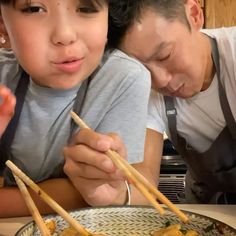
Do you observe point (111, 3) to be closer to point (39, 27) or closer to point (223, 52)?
point (39, 27)

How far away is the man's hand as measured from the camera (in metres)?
0.76

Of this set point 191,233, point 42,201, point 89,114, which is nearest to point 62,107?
point 89,114

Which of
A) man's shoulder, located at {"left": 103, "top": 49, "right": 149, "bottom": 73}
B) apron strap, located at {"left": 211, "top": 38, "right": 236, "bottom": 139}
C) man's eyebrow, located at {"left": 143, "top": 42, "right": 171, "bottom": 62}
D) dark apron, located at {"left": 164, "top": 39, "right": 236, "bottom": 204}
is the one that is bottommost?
dark apron, located at {"left": 164, "top": 39, "right": 236, "bottom": 204}

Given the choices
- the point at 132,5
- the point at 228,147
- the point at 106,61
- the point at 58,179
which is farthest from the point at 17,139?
the point at 228,147

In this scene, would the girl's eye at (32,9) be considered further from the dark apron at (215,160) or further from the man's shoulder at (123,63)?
the dark apron at (215,160)

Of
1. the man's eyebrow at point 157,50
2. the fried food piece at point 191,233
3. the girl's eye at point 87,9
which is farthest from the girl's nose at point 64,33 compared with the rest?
the fried food piece at point 191,233

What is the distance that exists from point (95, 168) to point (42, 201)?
179mm

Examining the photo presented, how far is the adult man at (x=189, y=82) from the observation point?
1.03m

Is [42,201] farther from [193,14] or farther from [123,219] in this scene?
[193,14]

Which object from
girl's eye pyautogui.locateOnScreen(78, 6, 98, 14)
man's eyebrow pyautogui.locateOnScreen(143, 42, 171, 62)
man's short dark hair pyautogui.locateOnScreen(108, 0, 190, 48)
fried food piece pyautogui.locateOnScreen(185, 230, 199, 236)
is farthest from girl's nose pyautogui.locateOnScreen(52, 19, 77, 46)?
fried food piece pyautogui.locateOnScreen(185, 230, 199, 236)

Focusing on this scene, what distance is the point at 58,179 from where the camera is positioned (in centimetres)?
96

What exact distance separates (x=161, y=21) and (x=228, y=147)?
1.15ft

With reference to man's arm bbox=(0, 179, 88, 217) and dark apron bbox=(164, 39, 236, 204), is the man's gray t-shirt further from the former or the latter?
dark apron bbox=(164, 39, 236, 204)

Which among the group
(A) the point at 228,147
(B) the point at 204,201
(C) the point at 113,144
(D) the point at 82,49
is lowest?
(B) the point at 204,201
